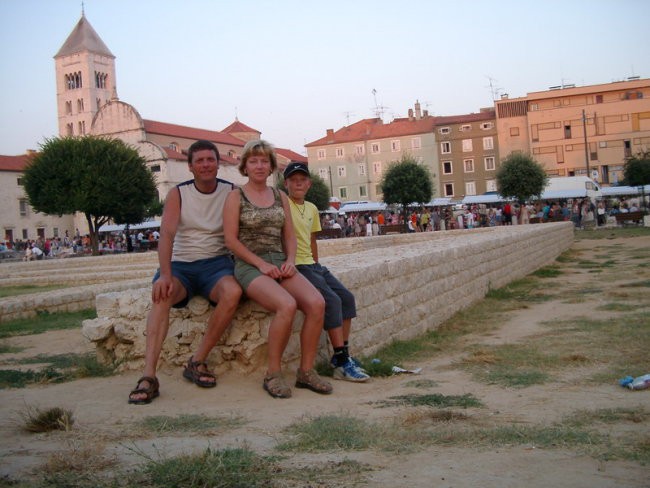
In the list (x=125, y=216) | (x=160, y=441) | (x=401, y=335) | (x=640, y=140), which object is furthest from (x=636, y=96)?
(x=160, y=441)

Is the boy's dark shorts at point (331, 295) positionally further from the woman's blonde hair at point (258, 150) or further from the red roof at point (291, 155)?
the red roof at point (291, 155)

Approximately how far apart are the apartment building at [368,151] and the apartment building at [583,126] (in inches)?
382

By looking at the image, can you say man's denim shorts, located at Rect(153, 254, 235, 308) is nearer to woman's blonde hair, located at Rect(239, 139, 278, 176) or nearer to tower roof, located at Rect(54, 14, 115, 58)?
woman's blonde hair, located at Rect(239, 139, 278, 176)

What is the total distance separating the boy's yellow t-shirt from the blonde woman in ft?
0.81

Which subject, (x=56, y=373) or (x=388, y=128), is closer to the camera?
(x=56, y=373)

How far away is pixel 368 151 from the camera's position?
7781cm

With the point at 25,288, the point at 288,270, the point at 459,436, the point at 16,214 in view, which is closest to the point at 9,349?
the point at 288,270

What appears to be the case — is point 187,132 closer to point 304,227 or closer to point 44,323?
point 44,323

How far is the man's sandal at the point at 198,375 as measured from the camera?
4.70m

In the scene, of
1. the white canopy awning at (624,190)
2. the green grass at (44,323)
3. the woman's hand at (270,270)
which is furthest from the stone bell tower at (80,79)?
the woman's hand at (270,270)

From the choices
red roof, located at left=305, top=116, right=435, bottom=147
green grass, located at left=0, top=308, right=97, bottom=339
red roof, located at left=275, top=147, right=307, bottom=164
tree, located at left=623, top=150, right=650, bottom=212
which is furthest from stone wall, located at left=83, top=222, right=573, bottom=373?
red roof, located at left=275, top=147, right=307, bottom=164

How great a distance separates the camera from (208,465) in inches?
112

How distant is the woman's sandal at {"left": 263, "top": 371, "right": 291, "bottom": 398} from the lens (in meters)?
4.55

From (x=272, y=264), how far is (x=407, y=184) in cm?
4448
